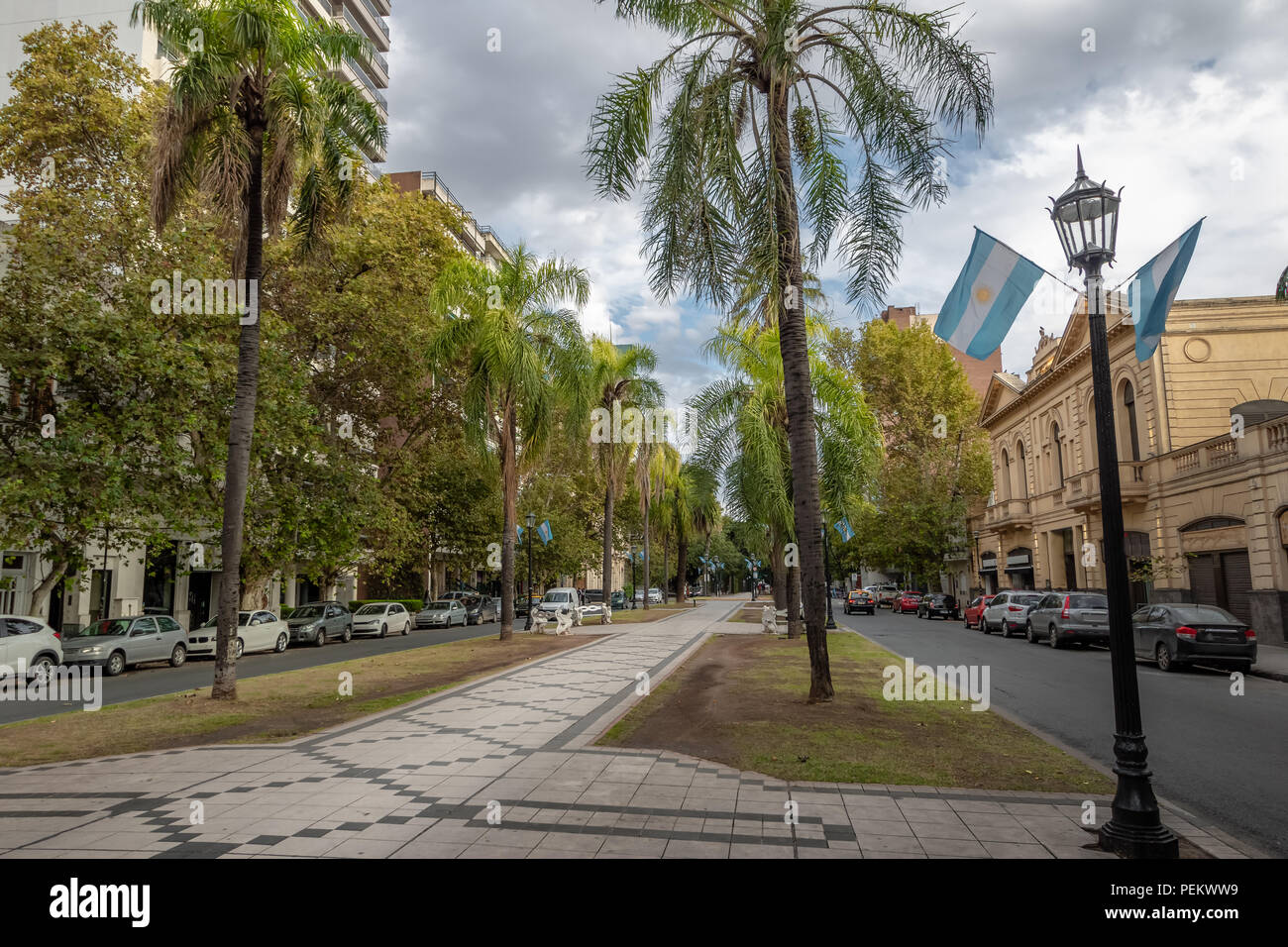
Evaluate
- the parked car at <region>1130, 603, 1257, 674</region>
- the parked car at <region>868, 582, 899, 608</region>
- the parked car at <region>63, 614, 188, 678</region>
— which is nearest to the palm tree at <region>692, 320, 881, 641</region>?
the parked car at <region>1130, 603, 1257, 674</region>

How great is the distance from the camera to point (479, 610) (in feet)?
146

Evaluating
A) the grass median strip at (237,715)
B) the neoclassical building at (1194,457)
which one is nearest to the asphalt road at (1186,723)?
the neoclassical building at (1194,457)

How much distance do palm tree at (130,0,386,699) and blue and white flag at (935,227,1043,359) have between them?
33.2ft

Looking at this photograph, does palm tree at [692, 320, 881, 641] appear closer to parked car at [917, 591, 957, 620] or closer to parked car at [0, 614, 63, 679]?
parked car at [0, 614, 63, 679]

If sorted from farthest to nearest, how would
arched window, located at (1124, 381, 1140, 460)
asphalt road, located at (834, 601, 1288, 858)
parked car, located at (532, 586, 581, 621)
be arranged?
parked car, located at (532, 586, 581, 621) → arched window, located at (1124, 381, 1140, 460) → asphalt road, located at (834, 601, 1288, 858)

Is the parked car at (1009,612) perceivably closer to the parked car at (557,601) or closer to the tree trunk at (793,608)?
the tree trunk at (793,608)

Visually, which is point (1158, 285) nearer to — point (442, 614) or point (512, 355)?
point (512, 355)

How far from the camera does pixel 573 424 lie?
24453 mm

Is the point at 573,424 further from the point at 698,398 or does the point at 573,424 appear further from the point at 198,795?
the point at 198,795

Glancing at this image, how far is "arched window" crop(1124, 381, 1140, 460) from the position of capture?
102 feet

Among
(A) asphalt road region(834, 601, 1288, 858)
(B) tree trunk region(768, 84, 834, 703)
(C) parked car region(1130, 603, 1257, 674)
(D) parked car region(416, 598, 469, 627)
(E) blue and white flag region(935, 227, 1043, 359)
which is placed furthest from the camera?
(D) parked car region(416, 598, 469, 627)

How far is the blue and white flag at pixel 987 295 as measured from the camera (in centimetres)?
841
